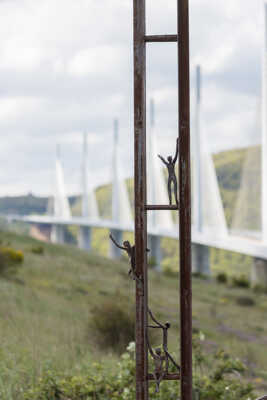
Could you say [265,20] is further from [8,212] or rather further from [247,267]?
[8,212]

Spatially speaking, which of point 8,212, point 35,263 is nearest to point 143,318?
point 35,263

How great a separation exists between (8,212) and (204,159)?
42.8 m

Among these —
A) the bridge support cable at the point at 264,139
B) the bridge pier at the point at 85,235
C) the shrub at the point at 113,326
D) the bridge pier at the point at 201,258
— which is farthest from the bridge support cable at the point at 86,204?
the shrub at the point at 113,326

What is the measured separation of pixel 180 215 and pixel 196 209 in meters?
19.1

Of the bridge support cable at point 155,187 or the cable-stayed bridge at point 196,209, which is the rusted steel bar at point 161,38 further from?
the bridge support cable at point 155,187

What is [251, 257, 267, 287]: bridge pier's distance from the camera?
17.9m

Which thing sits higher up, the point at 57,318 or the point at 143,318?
the point at 143,318

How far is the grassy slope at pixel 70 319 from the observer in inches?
148

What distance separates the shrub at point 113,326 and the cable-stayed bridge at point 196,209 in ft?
32.8

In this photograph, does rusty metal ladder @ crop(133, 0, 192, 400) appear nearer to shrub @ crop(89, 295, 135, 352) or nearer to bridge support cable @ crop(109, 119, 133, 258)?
shrub @ crop(89, 295, 135, 352)

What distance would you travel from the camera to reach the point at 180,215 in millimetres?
1962

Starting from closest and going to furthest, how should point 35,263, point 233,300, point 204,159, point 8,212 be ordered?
point 35,263
point 233,300
point 204,159
point 8,212

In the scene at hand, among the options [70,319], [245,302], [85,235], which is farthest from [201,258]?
[70,319]

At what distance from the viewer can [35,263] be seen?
37.0ft
